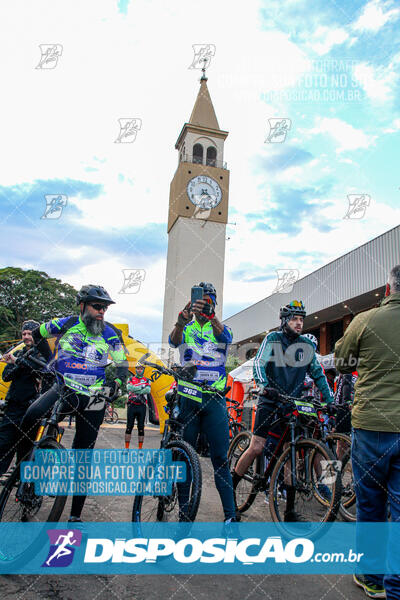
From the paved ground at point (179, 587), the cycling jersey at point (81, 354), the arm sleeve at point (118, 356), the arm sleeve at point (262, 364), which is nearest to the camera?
the paved ground at point (179, 587)

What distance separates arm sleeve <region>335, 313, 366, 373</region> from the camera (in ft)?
9.82

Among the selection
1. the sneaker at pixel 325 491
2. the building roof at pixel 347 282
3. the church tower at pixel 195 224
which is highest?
the church tower at pixel 195 224

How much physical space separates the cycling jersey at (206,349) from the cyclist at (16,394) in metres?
1.48

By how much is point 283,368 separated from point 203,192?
116 ft

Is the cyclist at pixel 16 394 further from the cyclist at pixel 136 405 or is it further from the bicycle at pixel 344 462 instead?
the cyclist at pixel 136 405

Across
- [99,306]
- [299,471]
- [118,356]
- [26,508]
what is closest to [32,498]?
[26,508]

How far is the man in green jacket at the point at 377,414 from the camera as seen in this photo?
8.92 ft

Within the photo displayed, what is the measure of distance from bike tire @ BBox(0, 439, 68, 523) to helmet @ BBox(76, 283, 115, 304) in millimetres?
1219

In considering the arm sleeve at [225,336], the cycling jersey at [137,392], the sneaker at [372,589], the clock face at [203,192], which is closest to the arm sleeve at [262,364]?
the arm sleeve at [225,336]

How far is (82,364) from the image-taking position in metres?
3.79

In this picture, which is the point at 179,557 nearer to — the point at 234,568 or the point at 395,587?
the point at 234,568

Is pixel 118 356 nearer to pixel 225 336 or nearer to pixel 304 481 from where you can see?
pixel 225 336

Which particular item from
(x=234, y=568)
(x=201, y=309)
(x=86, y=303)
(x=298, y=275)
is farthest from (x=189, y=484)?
(x=298, y=275)

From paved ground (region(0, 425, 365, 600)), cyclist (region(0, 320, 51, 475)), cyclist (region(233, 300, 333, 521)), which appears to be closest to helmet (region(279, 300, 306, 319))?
cyclist (region(233, 300, 333, 521))
